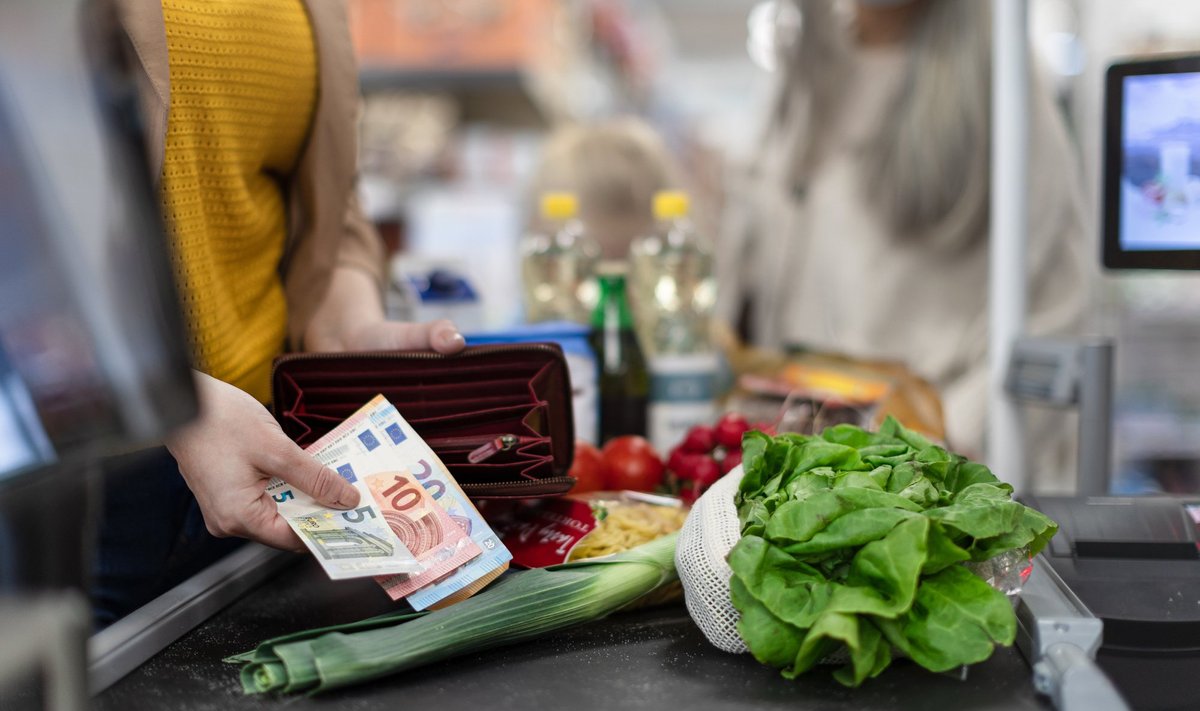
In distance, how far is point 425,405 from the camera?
1.17m

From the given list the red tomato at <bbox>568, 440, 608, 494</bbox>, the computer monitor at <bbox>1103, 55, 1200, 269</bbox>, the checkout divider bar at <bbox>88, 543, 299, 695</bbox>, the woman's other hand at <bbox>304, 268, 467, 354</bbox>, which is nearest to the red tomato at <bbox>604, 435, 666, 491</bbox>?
the red tomato at <bbox>568, 440, 608, 494</bbox>

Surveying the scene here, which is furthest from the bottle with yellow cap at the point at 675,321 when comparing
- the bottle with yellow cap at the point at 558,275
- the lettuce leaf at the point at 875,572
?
the lettuce leaf at the point at 875,572

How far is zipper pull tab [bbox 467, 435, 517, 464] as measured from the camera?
3.68ft

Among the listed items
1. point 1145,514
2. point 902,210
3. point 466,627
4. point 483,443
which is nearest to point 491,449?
point 483,443

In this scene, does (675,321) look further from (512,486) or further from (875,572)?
(875,572)

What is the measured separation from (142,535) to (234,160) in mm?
453

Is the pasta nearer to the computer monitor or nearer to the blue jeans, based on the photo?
the blue jeans

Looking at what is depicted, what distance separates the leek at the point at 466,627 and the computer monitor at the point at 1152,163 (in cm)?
70

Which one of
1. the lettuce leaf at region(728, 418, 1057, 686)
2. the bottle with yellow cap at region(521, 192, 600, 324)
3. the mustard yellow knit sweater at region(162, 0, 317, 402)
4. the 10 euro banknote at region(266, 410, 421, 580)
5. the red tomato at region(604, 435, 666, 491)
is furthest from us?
the bottle with yellow cap at region(521, 192, 600, 324)

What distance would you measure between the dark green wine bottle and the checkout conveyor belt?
66 cm

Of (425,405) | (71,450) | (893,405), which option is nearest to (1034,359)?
(893,405)

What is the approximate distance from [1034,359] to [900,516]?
807 mm

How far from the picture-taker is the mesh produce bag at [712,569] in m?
0.97

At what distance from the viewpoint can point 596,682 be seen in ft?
3.08
